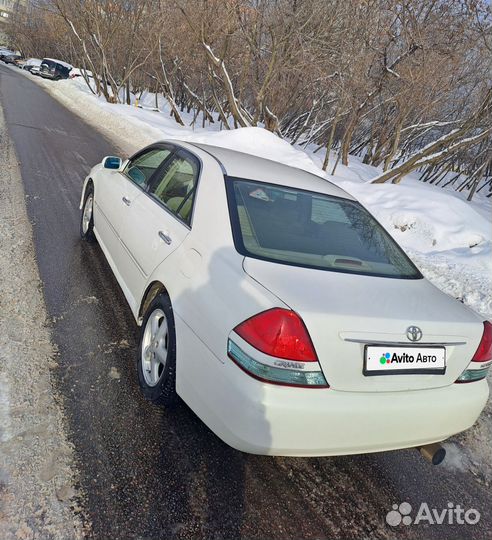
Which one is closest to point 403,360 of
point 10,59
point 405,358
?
point 405,358

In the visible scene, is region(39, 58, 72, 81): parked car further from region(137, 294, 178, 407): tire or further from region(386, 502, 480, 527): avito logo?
region(386, 502, 480, 527): avito logo

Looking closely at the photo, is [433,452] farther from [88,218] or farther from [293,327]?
[88,218]

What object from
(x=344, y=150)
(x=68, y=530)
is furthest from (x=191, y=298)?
(x=344, y=150)

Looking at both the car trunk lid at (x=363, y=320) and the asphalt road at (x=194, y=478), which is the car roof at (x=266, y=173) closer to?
the car trunk lid at (x=363, y=320)

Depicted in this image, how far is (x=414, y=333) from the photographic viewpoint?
222cm

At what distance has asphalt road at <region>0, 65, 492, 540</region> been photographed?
2.16 m

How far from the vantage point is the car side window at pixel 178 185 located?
10.3 feet

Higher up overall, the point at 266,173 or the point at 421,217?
the point at 266,173

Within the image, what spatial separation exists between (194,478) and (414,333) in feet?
4.31

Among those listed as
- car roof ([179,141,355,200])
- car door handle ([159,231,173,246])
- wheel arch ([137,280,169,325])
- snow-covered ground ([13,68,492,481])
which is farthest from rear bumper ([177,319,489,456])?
car roof ([179,141,355,200])

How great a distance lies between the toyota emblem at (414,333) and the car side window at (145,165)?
2495mm

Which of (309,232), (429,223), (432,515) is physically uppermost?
(309,232)

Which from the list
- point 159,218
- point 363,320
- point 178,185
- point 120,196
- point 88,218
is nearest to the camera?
point 363,320

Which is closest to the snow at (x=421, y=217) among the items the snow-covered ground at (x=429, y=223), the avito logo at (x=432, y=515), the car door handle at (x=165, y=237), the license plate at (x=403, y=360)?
the snow-covered ground at (x=429, y=223)
